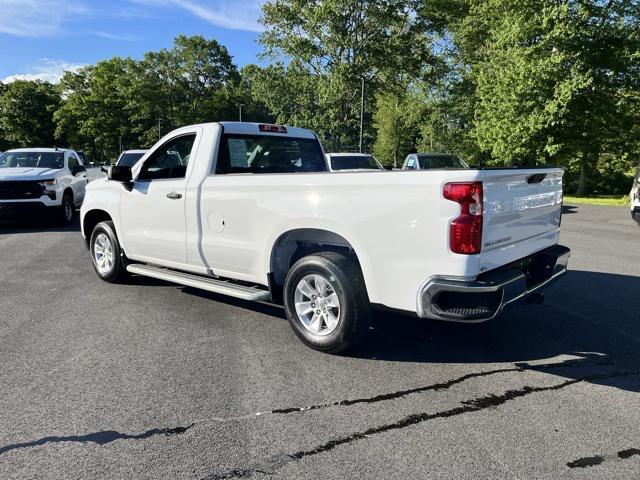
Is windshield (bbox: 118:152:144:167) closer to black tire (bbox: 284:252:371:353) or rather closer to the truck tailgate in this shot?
black tire (bbox: 284:252:371:353)

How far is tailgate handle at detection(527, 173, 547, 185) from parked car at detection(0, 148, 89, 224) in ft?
36.7

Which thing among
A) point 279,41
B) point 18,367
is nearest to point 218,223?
point 18,367

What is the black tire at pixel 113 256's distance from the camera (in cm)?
630

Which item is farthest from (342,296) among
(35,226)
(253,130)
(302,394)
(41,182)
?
(35,226)

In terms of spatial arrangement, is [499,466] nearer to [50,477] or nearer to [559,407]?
[559,407]

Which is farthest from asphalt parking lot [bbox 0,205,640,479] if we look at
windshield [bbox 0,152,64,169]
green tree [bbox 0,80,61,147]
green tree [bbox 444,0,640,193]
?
green tree [bbox 0,80,61,147]

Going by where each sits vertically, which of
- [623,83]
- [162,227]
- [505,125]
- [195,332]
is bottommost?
[195,332]

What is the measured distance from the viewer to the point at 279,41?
3553 centimetres

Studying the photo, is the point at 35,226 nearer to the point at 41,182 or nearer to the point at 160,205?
the point at 41,182

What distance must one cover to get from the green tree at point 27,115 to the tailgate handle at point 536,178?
72.5 metres

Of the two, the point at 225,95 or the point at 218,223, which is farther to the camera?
the point at 225,95

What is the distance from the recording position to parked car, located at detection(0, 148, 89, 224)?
11.4 metres

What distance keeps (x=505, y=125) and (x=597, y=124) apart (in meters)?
4.36

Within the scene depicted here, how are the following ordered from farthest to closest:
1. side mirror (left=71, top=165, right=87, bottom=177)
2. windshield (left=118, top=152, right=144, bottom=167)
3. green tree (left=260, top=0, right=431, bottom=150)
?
green tree (left=260, top=0, right=431, bottom=150) < windshield (left=118, top=152, right=144, bottom=167) < side mirror (left=71, top=165, right=87, bottom=177)
